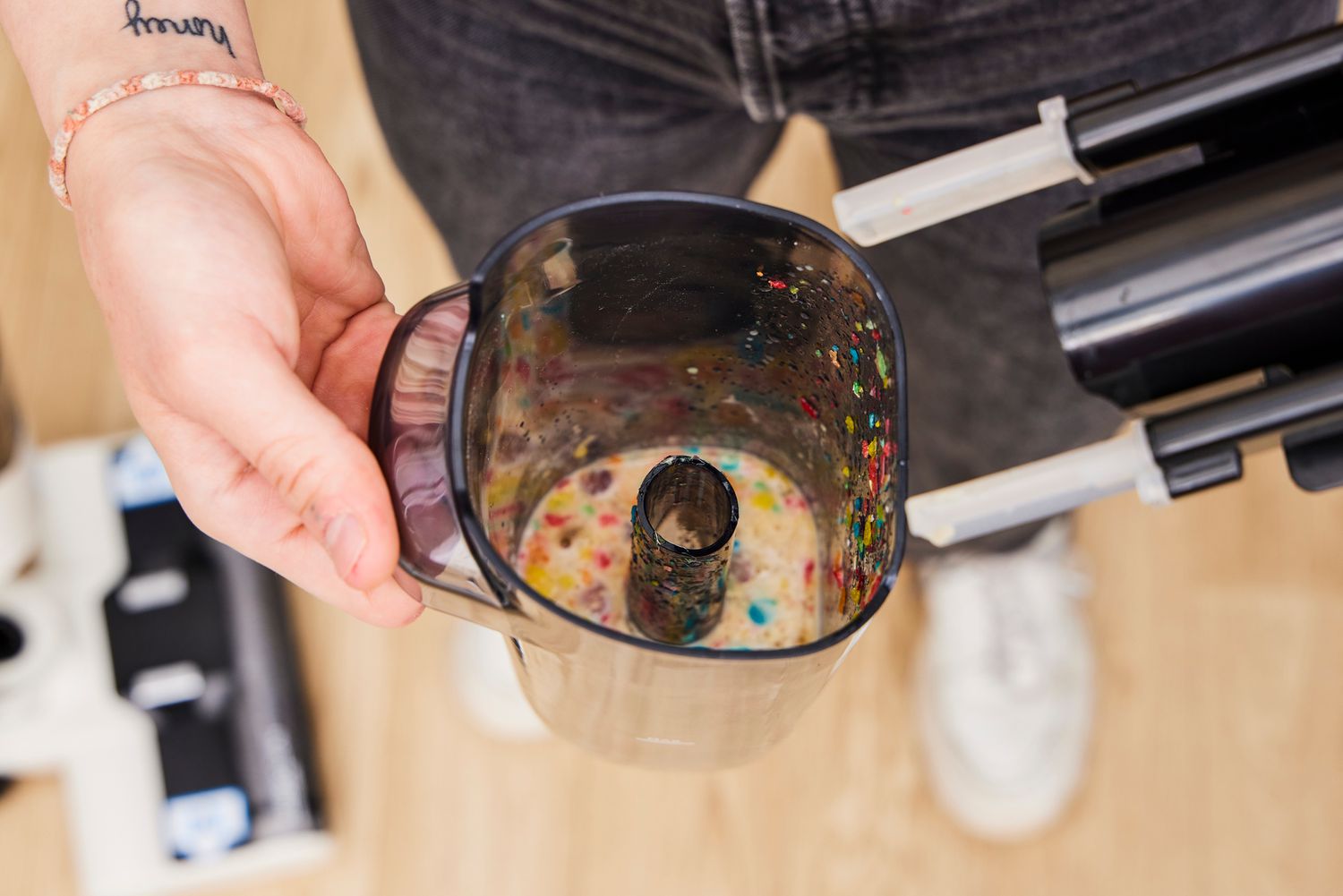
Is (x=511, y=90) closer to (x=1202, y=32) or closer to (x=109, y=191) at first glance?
(x=109, y=191)

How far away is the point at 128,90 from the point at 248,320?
0.14m

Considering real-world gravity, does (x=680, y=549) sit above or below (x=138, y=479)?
below

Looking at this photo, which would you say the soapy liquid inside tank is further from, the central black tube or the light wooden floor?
the light wooden floor

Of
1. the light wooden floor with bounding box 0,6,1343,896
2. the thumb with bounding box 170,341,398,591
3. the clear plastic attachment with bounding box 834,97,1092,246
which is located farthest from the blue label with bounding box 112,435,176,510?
the clear plastic attachment with bounding box 834,97,1092,246

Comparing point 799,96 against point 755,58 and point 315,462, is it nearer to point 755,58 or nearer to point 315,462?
point 755,58

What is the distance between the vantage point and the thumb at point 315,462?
1.32ft

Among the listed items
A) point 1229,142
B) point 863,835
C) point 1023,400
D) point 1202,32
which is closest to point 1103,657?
point 863,835

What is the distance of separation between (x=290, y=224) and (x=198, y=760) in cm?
73

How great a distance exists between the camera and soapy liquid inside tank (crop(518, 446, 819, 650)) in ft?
1.65

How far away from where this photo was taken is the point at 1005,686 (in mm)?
1109

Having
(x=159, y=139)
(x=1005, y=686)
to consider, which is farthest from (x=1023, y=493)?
(x=1005, y=686)

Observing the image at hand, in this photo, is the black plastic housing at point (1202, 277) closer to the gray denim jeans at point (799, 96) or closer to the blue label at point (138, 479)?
the gray denim jeans at point (799, 96)

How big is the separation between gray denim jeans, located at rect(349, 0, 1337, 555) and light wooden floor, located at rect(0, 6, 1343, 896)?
330 mm

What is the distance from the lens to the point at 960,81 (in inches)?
23.2
